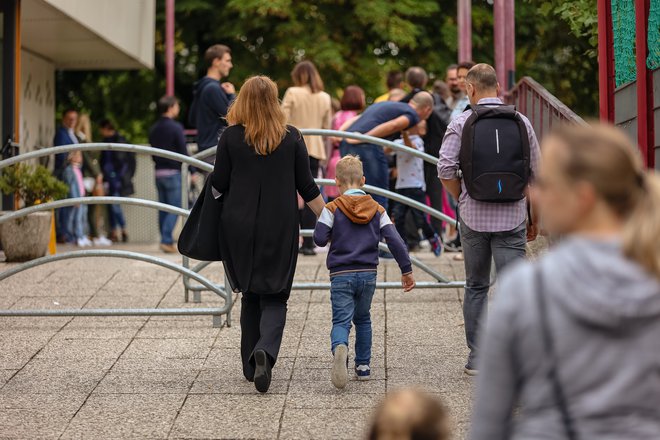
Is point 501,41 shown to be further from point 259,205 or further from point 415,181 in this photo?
point 259,205

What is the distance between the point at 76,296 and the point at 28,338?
1711 mm

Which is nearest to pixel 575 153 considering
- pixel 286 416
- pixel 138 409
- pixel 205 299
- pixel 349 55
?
pixel 286 416

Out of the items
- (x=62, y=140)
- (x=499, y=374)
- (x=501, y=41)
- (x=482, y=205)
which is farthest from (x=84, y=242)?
(x=499, y=374)

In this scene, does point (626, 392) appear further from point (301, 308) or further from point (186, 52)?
point (186, 52)

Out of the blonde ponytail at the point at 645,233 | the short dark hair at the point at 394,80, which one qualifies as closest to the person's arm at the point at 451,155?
the blonde ponytail at the point at 645,233

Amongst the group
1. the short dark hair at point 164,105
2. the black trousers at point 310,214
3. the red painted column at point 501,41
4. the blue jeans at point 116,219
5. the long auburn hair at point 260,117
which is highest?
the red painted column at point 501,41

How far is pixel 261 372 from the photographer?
609 centimetres

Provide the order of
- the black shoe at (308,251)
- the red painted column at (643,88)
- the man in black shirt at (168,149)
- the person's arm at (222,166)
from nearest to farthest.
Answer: the person's arm at (222,166), the red painted column at (643,88), the black shoe at (308,251), the man in black shirt at (168,149)

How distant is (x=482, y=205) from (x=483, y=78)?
2.11 ft

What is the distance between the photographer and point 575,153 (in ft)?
8.15

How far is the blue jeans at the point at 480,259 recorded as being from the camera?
629 cm

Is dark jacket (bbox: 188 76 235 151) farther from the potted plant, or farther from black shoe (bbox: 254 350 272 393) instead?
black shoe (bbox: 254 350 272 393)

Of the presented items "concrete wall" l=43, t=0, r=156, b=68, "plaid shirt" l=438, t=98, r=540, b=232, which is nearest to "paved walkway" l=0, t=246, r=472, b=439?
"plaid shirt" l=438, t=98, r=540, b=232

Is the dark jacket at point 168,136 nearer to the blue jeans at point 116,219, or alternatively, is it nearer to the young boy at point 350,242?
the blue jeans at point 116,219
